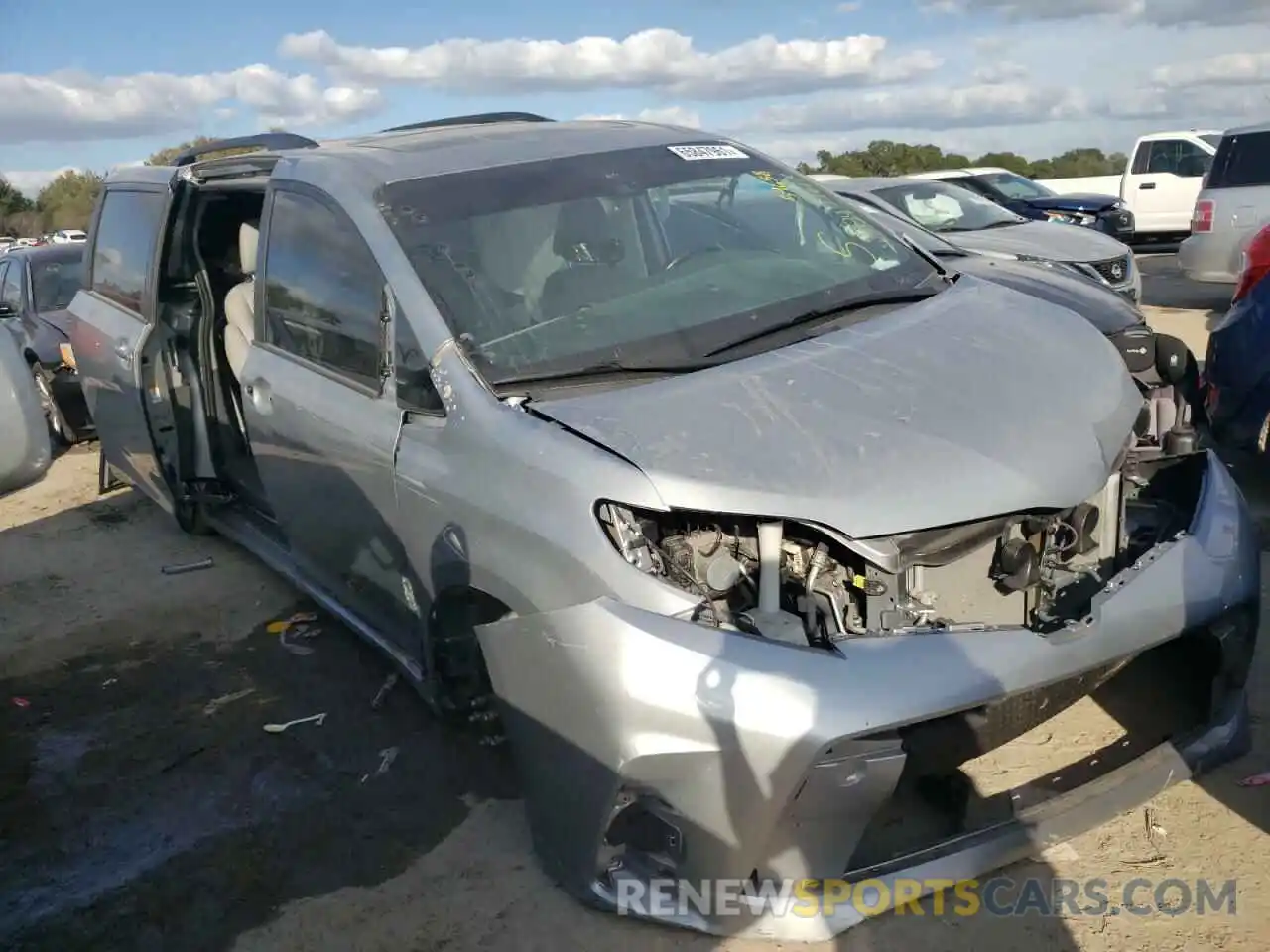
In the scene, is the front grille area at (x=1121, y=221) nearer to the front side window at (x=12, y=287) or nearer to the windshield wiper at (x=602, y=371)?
the front side window at (x=12, y=287)

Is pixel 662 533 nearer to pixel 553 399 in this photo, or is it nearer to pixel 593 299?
pixel 553 399

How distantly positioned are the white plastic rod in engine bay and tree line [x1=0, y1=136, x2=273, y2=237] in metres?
57.2

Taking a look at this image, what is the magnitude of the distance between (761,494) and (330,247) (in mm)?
1864

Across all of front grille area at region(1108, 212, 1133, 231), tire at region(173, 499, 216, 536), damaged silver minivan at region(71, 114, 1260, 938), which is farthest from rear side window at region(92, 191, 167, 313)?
front grille area at region(1108, 212, 1133, 231)

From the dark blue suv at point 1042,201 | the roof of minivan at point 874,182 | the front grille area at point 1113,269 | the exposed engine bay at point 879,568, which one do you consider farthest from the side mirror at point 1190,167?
the exposed engine bay at point 879,568

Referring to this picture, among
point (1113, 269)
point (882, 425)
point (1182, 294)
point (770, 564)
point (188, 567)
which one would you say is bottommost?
point (188, 567)

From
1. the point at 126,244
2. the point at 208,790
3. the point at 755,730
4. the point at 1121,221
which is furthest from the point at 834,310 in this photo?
the point at 1121,221

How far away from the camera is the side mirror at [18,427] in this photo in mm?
3424

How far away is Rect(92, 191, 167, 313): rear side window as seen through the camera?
5.38 meters

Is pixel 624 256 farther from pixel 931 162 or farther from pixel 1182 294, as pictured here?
pixel 931 162

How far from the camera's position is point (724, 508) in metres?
2.42

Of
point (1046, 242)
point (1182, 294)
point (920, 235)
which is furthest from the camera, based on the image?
point (1182, 294)

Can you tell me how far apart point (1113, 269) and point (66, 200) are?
64211mm

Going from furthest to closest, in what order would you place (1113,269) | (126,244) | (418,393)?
(1113,269), (126,244), (418,393)
